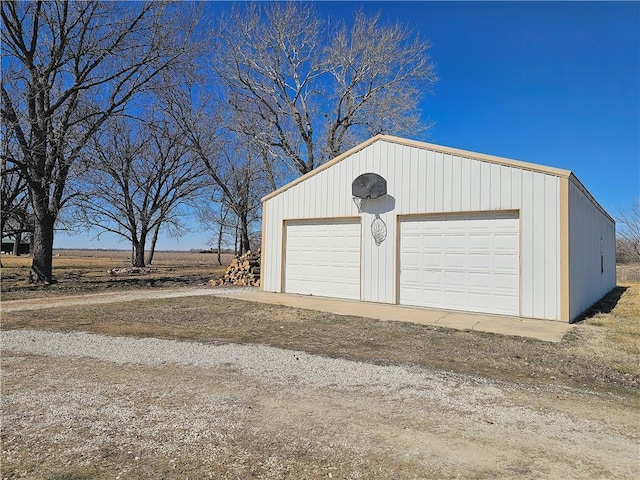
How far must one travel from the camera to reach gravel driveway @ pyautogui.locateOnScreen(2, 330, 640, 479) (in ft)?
8.69

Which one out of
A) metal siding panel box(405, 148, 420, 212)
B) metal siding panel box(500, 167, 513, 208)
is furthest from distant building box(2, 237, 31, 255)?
metal siding panel box(500, 167, 513, 208)

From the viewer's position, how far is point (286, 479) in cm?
250

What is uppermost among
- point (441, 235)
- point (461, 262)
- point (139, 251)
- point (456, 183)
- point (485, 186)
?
point (456, 183)

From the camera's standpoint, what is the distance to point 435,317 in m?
8.77

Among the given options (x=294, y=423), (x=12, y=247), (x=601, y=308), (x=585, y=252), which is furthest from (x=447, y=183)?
(x=12, y=247)

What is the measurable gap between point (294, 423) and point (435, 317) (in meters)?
6.04

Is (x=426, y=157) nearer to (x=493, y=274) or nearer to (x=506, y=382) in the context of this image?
(x=493, y=274)

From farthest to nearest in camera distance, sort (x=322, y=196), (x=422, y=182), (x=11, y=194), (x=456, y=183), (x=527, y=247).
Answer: (x=11, y=194)
(x=322, y=196)
(x=422, y=182)
(x=456, y=183)
(x=527, y=247)

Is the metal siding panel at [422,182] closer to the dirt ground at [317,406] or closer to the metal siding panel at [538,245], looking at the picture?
the metal siding panel at [538,245]

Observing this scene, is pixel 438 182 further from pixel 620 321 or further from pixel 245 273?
pixel 245 273

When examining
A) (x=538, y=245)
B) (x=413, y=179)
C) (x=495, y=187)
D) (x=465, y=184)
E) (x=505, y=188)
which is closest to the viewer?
(x=538, y=245)

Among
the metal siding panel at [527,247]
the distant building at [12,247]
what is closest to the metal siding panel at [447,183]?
the metal siding panel at [527,247]

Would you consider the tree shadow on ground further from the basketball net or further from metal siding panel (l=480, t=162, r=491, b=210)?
the basketball net

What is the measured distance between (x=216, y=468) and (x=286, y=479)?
46 cm
